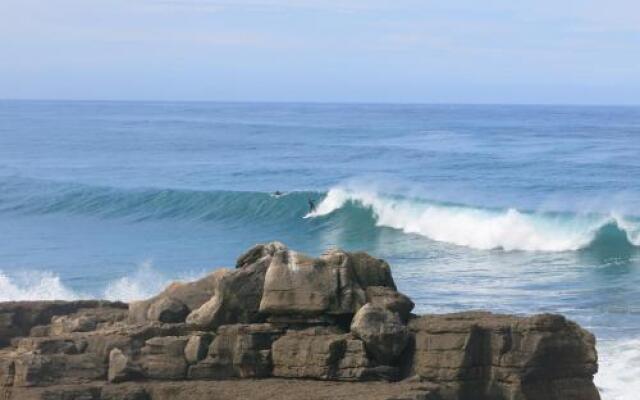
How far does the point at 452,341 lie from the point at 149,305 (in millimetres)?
3702

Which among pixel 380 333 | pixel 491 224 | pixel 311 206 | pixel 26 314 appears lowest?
pixel 380 333

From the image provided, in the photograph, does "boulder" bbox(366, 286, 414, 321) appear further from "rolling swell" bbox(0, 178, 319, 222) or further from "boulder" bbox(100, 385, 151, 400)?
"rolling swell" bbox(0, 178, 319, 222)

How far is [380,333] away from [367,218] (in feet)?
97.5

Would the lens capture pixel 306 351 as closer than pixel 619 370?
Yes

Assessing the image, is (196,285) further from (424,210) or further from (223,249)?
(424,210)

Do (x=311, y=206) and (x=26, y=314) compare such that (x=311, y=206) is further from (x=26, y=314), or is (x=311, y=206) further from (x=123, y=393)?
(x=123, y=393)

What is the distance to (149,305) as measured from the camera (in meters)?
16.8

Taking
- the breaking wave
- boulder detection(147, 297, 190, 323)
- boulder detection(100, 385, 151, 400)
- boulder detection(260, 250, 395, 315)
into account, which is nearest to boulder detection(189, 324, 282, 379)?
boulder detection(260, 250, 395, 315)

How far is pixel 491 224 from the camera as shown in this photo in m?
41.9

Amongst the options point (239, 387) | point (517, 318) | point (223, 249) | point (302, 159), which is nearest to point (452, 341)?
point (517, 318)

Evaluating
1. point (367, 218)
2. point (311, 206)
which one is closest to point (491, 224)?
point (367, 218)

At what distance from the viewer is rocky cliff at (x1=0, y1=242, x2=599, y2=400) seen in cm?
1532

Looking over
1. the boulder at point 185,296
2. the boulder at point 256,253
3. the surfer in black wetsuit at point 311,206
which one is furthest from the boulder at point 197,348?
the surfer in black wetsuit at point 311,206

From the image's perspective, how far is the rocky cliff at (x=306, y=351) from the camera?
15320 mm
